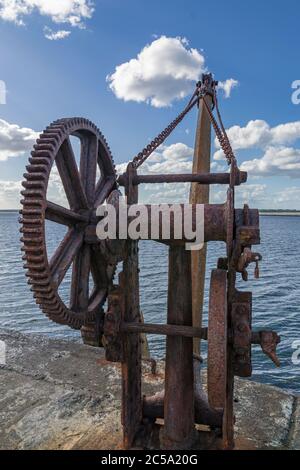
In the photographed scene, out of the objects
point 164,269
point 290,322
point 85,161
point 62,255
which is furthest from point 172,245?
point 164,269

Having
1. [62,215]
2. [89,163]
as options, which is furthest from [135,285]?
[89,163]

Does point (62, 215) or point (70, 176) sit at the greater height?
point (70, 176)

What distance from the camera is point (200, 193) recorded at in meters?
5.08

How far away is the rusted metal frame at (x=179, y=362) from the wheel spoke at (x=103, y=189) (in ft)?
3.17

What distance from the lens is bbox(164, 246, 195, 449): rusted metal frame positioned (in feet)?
10.5

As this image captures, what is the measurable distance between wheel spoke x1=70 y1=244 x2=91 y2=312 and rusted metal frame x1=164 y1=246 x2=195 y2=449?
0.75 m

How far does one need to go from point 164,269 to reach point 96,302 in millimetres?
20884

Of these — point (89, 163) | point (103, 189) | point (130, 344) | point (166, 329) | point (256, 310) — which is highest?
point (89, 163)

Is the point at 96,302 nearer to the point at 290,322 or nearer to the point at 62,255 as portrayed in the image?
the point at 62,255

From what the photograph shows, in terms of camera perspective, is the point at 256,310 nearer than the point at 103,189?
No

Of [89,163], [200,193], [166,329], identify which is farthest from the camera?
[200,193]

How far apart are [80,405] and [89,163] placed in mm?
2659

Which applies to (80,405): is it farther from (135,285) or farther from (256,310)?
(256,310)

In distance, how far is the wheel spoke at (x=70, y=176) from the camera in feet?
10.5
